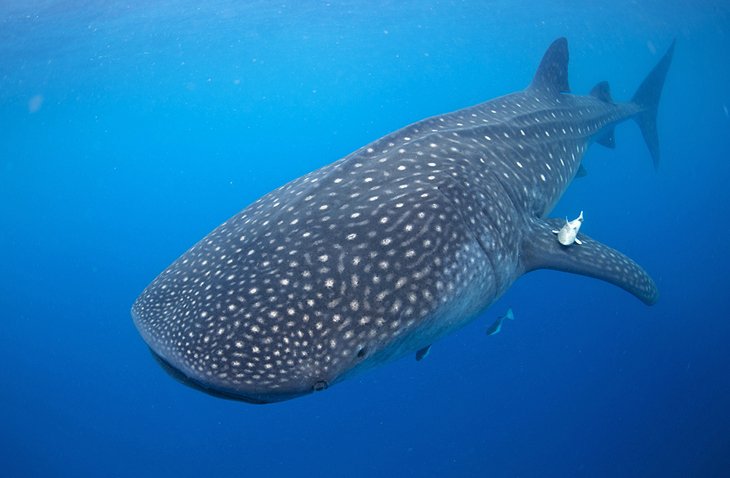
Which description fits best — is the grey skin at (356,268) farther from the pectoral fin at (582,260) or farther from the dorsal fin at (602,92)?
the dorsal fin at (602,92)

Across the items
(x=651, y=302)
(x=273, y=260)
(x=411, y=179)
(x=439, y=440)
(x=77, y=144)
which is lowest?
(x=77, y=144)

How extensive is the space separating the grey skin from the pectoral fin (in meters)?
0.02

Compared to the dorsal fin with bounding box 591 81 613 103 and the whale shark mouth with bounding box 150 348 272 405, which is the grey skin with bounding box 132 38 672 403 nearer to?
the whale shark mouth with bounding box 150 348 272 405

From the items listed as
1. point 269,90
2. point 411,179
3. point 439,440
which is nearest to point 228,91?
point 269,90

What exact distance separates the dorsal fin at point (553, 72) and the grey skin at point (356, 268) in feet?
10.6

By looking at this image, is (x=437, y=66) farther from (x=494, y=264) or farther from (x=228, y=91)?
(x=494, y=264)

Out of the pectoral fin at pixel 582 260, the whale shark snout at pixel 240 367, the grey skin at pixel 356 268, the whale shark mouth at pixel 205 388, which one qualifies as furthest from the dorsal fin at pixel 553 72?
the whale shark mouth at pixel 205 388

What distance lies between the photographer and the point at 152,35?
87.4 feet

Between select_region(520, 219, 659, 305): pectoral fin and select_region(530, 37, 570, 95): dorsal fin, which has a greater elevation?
select_region(530, 37, 570, 95): dorsal fin

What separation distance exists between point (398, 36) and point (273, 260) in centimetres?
4020

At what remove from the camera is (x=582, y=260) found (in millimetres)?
4430

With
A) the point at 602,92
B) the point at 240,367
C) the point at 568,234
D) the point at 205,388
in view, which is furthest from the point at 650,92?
the point at 205,388

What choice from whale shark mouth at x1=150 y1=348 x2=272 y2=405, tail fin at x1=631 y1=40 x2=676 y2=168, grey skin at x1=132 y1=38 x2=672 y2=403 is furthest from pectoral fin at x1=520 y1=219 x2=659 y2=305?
tail fin at x1=631 y1=40 x2=676 y2=168

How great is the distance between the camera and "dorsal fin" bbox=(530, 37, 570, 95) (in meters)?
7.27
